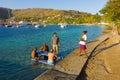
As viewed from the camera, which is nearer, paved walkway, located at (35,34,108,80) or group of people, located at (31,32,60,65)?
paved walkway, located at (35,34,108,80)

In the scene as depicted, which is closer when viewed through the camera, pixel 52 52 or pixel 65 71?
pixel 65 71

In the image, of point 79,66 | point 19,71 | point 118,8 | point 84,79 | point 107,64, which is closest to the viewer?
point 84,79

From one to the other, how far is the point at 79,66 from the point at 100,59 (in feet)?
14.6

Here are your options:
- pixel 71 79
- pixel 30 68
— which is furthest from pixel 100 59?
pixel 71 79

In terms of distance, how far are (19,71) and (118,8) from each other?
24.1m

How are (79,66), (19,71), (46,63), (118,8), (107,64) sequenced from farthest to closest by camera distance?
(118,8) < (46,63) < (19,71) < (107,64) < (79,66)

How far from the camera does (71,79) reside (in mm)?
12594

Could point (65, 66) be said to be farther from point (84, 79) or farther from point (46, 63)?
point (46, 63)

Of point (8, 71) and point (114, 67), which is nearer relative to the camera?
point (114, 67)

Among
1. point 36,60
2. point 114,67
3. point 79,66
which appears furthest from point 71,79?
point 36,60

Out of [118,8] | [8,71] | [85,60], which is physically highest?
[118,8]

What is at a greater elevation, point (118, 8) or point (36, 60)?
point (118, 8)

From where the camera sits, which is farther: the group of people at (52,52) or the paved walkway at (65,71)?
the group of people at (52,52)

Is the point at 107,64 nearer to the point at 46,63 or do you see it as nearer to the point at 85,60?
the point at 85,60
